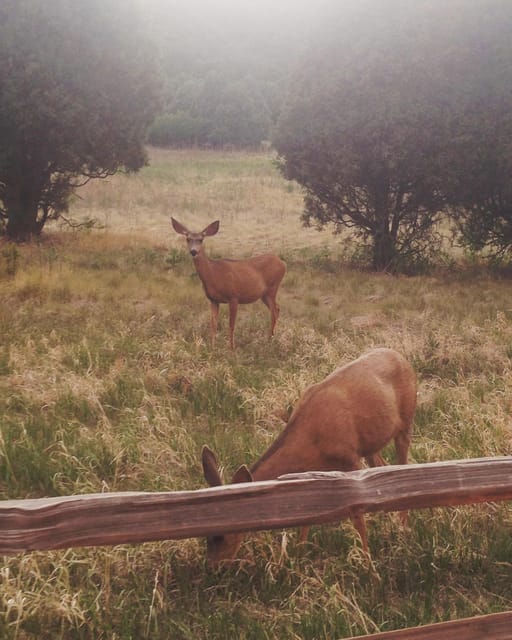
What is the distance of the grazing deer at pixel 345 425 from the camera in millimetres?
3648

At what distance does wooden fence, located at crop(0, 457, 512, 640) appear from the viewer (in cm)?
258

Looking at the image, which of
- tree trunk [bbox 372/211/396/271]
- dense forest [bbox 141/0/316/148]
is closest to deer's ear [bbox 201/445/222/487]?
tree trunk [bbox 372/211/396/271]

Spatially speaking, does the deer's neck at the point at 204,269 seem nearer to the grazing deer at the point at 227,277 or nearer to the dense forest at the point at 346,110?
the grazing deer at the point at 227,277

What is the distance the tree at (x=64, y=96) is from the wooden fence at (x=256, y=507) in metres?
13.8

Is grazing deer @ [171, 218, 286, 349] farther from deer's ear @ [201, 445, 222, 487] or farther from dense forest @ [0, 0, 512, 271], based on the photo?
dense forest @ [0, 0, 512, 271]

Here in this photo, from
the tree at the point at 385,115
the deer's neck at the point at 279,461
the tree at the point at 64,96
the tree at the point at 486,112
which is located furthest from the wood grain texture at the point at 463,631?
the tree at the point at 64,96

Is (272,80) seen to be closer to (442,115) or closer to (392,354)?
(442,115)

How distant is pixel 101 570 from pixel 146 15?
17.5 m

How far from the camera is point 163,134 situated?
52.8 m

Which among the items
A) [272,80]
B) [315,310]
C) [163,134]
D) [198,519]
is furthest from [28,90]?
[272,80]

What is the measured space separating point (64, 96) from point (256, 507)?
14376 mm

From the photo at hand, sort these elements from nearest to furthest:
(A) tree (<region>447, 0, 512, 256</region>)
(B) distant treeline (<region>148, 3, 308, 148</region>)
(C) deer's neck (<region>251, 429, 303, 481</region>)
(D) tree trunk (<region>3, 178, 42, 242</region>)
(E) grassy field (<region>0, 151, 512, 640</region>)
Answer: (E) grassy field (<region>0, 151, 512, 640</region>) → (C) deer's neck (<region>251, 429, 303, 481</region>) → (A) tree (<region>447, 0, 512, 256</region>) → (D) tree trunk (<region>3, 178, 42, 242</region>) → (B) distant treeline (<region>148, 3, 308, 148</region>)

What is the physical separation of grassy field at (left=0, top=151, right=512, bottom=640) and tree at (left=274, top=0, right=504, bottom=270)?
2.42m

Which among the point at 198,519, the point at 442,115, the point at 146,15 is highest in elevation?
the point at 146,15
